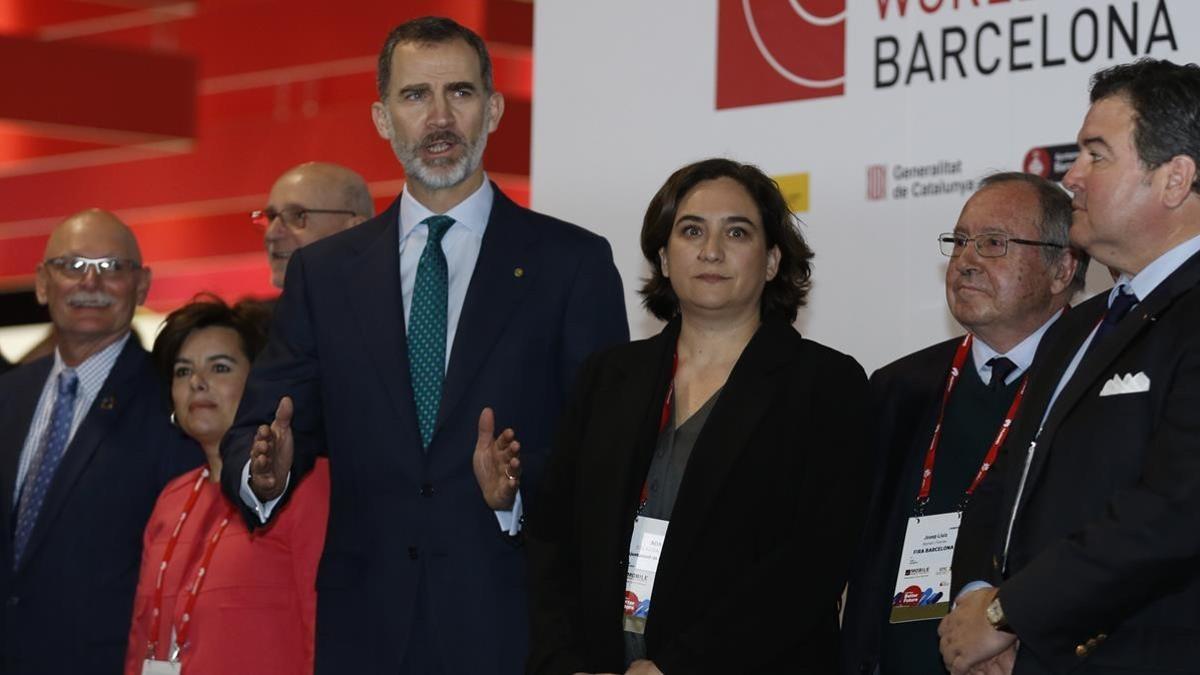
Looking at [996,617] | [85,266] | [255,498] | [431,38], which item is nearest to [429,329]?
[255,498]

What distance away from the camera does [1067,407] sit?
9.74 ft

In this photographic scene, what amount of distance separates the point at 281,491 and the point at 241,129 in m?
5.11

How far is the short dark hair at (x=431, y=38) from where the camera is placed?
3.96 metres

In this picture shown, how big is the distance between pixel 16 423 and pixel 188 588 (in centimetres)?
107

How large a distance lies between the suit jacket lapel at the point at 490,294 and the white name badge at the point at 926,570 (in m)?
0.99

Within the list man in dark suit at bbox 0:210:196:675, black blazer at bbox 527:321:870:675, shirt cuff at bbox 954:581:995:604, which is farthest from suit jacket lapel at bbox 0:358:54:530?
shirt cuff at bbox 954:581:995:604

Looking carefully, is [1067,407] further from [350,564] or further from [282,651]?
[282,651]

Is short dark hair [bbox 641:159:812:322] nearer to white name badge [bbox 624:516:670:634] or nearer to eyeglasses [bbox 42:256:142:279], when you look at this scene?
white name badge [bbox 624:516:670:634]

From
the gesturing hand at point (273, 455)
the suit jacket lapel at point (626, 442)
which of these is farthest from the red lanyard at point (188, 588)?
the suit jacket lapel at point (626, 442)

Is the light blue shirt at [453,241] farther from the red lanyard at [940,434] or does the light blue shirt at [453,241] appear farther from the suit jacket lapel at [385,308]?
the red lanyard at [940,434]

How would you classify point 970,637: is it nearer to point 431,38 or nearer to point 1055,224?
point 1055,224

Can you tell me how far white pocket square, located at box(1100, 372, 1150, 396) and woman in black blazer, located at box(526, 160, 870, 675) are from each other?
61 cm

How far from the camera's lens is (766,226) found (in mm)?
3674

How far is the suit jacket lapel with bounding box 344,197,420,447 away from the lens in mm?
3674
